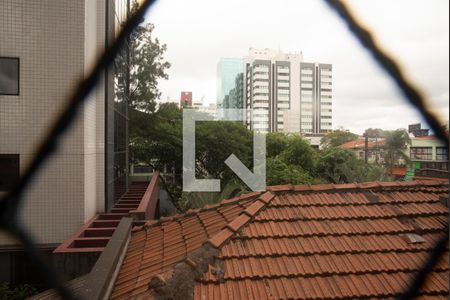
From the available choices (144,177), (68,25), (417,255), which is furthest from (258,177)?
(417,255)

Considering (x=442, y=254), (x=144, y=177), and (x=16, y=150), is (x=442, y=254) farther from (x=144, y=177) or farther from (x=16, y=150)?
(x=144, y=177)

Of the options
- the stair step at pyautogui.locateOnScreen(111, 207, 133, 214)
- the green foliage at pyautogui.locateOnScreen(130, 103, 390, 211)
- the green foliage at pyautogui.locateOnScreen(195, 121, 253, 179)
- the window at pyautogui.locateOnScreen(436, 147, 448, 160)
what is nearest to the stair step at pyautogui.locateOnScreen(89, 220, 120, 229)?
the stair step at pyautogui.locateOnScreen(111, 207, 133, 214)

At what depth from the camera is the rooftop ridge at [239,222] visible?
390 cm

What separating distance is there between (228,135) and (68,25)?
506 inches

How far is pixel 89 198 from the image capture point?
794 cm

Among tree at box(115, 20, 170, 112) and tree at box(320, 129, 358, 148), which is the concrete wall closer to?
tree at box(115, 20, 170, 112)

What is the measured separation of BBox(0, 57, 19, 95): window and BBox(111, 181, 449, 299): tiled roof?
3.97 metres

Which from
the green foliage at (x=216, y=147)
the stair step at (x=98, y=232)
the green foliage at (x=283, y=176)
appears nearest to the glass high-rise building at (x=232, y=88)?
the green foliage at (x=216, y=147)

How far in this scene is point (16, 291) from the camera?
6.29m

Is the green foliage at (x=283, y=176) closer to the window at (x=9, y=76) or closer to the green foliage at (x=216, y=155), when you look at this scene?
the green foliage at (x=216, y=155)

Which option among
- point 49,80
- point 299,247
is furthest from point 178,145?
point 299,247

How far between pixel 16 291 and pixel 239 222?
4874mm

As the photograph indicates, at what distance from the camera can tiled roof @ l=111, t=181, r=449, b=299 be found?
323 cm

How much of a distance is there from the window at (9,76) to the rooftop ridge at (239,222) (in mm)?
5238
